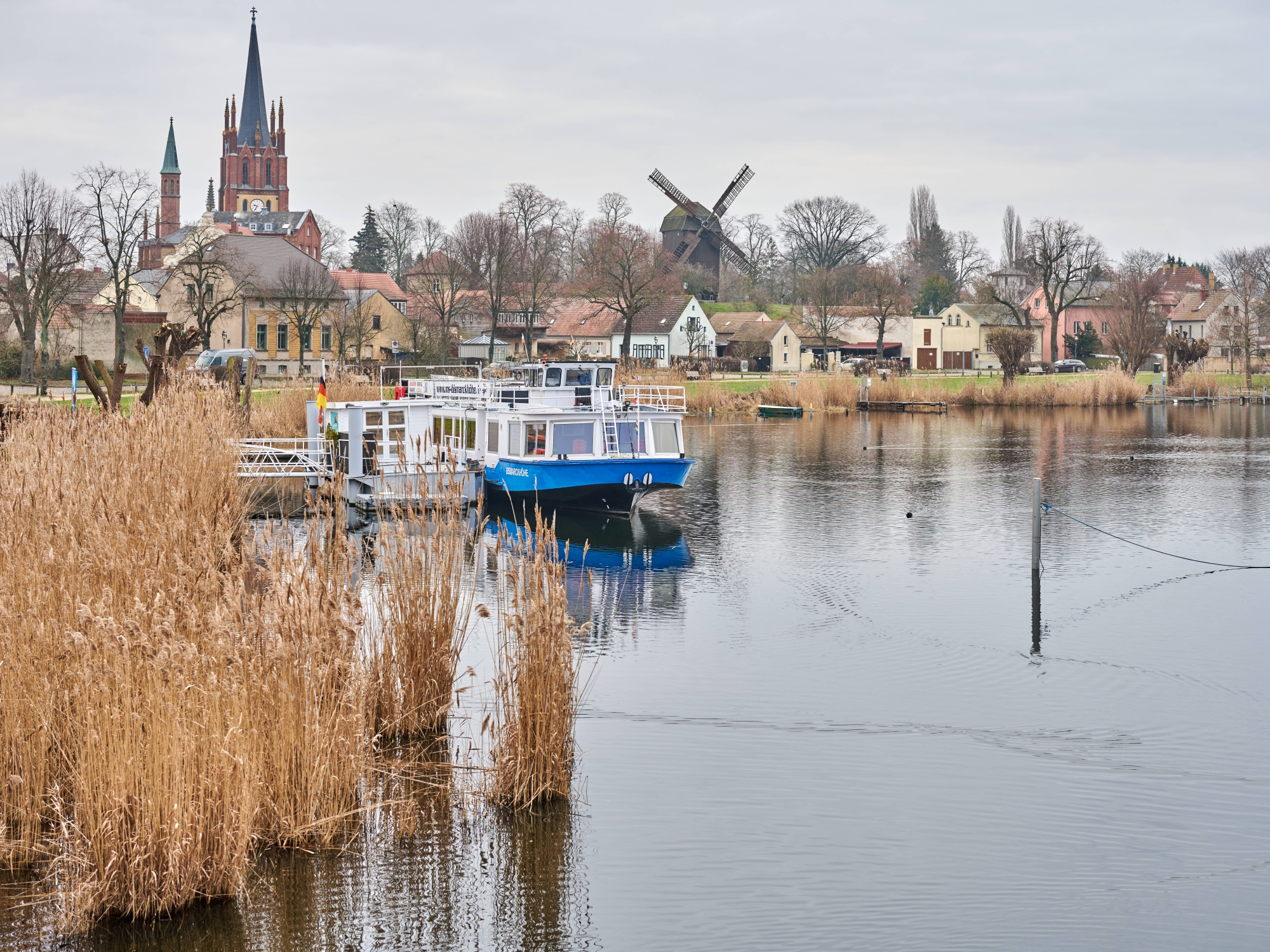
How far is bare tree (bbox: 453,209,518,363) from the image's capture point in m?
82.2

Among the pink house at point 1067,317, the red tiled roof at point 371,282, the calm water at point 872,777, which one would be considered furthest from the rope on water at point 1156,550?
the pink house at point 1067,317

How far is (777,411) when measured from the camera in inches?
2594

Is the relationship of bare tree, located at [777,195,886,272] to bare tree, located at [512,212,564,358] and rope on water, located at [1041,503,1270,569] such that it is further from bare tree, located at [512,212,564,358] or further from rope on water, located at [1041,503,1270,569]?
rope on water, located at [1041,503,1270,569]

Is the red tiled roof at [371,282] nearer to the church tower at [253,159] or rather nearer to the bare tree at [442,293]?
the bare tree at [442,293]

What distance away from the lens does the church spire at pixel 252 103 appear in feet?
500

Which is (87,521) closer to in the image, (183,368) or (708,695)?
(708,695)

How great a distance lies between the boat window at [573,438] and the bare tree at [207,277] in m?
35.8

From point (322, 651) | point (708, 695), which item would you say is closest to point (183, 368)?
point (708, 695)

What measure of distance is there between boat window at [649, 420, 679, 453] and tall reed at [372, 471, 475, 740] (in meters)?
19.5

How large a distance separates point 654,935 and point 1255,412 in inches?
2693

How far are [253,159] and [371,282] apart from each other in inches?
2452

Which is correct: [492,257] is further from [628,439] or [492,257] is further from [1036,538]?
[1036,538]

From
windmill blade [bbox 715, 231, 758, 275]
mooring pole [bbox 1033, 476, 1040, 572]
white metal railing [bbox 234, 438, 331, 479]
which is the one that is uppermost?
windmill blade [bbox 715, 231, 758, 275]

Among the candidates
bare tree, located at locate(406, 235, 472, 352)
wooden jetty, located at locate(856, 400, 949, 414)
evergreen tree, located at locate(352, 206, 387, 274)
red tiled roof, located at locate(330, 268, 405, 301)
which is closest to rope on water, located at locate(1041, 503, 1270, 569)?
wooden jetty, located at locate(856, 400, 949, 414)
